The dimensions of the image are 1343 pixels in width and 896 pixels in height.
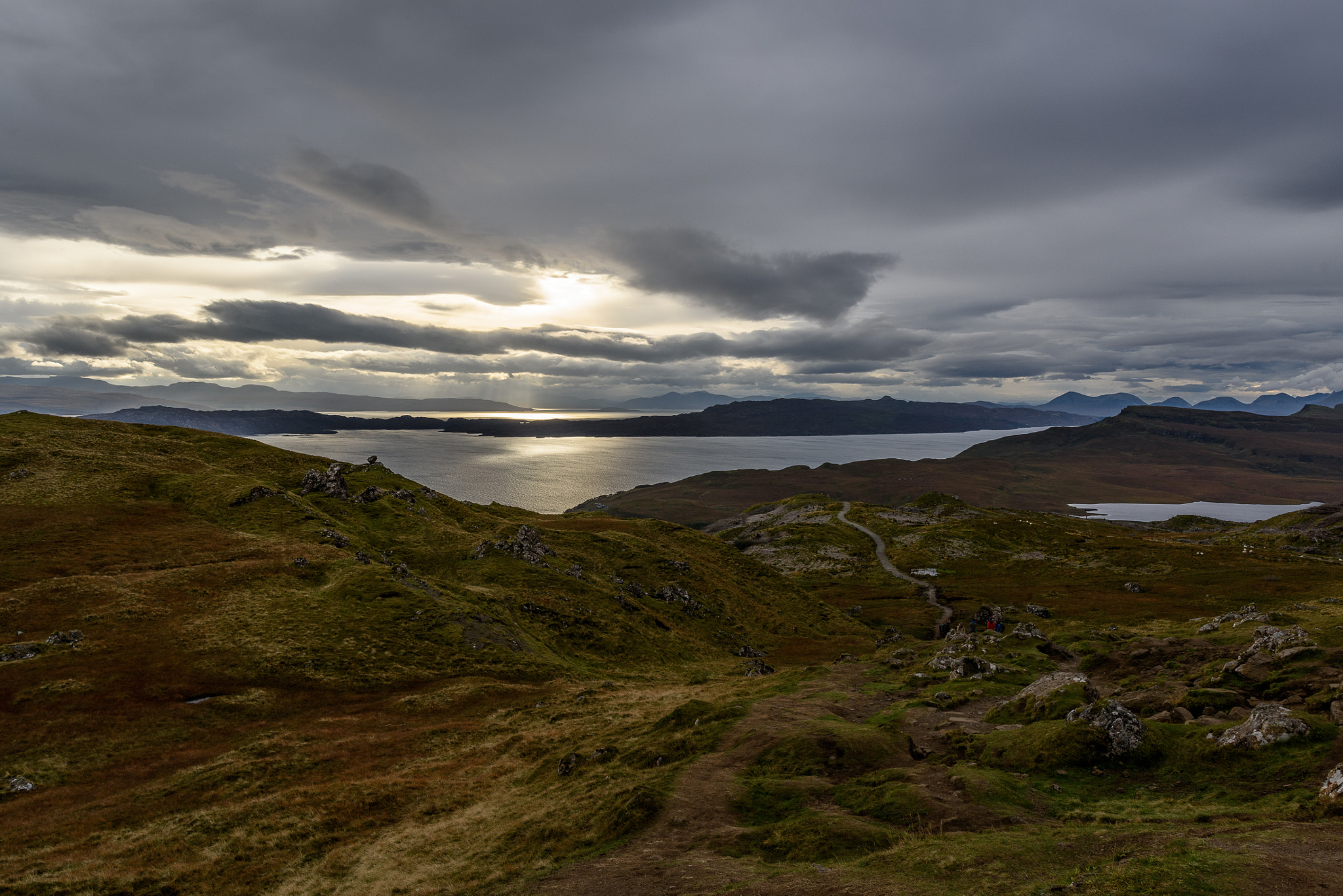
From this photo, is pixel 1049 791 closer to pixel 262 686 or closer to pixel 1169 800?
pixel 1169 800

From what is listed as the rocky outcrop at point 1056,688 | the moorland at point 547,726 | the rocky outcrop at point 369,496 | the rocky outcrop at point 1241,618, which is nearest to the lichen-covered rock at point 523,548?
the moorland at point 547,726

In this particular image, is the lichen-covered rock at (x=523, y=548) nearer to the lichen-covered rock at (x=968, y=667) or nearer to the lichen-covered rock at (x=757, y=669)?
the lichen-covered rock at (x=757, y=669)

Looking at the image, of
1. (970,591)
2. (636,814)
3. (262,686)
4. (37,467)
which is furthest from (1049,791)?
(37,467)

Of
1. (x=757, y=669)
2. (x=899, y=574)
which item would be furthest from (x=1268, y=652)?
(x=899, y=574)

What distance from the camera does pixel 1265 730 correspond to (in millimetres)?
21172

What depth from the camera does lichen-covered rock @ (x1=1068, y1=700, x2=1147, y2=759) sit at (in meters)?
23.5

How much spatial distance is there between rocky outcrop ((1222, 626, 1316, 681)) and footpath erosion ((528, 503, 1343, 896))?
3.42 meters

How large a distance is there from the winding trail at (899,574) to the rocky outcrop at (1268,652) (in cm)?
6044

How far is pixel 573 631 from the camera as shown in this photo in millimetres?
66750

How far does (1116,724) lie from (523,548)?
225ft

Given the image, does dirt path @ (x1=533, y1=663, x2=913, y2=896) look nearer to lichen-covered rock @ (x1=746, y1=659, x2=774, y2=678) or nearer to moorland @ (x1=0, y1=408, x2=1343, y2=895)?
moorland @ (x1=0, y1=408, x2=1343, y2=895)

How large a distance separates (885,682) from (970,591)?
8871cm

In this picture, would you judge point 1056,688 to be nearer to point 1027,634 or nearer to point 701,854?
point 701,854

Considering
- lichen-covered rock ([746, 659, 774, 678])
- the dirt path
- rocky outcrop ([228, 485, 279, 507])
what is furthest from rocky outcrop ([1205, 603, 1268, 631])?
rocky outcrop ([228, 485, 279, 507])
